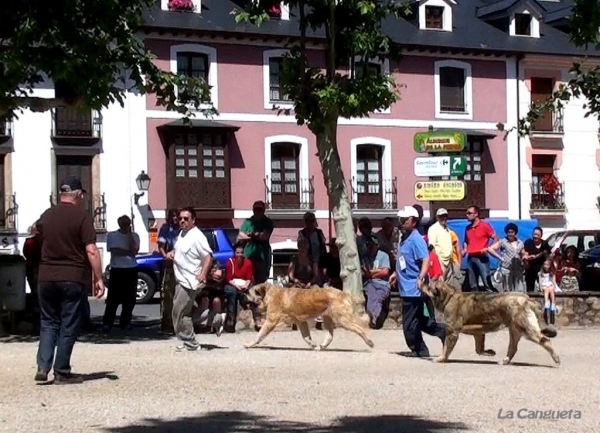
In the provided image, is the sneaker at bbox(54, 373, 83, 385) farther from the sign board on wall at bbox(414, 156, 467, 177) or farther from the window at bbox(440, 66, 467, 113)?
the window at bbox(440, 66, 467, 113)

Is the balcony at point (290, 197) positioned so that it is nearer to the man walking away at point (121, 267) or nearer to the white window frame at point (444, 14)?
the white window frame at point (444, 14)

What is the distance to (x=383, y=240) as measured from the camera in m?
19.0

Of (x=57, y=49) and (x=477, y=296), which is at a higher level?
(x=57, y=49)

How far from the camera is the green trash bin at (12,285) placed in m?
17.6

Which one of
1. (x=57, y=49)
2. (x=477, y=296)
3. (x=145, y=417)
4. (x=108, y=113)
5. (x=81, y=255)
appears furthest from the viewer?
(x=108, y=113)

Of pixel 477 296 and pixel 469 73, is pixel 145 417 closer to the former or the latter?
pixel 477 296

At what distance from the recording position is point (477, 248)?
20078 millimetres

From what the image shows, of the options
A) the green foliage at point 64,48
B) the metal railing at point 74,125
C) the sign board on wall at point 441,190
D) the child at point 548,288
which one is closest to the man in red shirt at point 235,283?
the green foliage at point 64,48

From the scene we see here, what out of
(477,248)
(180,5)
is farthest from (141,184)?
(477,248)

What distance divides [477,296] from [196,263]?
3371mm

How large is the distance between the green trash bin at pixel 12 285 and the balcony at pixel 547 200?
28.2 metres

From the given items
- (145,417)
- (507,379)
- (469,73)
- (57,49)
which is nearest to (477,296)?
(507,379)

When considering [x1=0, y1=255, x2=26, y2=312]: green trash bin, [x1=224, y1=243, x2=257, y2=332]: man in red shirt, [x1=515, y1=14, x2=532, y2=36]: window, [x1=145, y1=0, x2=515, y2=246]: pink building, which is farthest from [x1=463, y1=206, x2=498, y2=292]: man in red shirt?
[x1=515, y1=14, x2=532, y2=36]: window

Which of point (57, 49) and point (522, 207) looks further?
point (522, 207)
